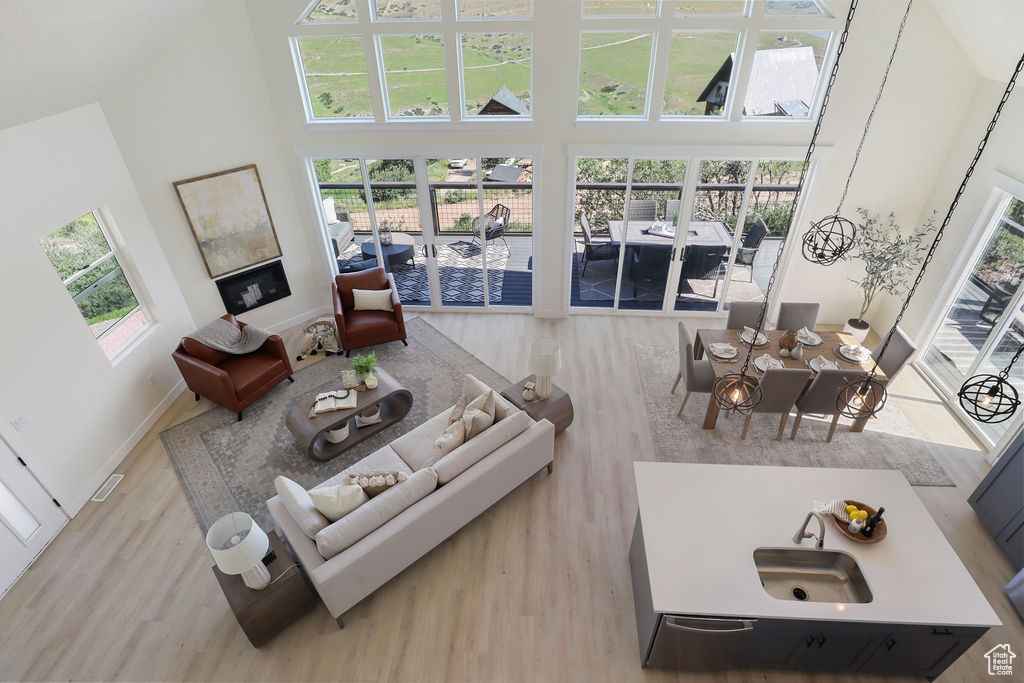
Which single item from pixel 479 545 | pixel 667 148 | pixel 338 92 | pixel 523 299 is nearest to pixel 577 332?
pixel 523 299

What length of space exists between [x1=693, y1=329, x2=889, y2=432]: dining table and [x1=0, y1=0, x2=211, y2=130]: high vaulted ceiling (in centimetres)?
620

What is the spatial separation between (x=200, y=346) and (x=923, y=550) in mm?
6980

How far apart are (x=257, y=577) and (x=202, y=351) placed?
11.0ft

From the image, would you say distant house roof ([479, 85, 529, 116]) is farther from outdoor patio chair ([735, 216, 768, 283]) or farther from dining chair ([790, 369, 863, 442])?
dining chair ([790, 369, 863, 442])

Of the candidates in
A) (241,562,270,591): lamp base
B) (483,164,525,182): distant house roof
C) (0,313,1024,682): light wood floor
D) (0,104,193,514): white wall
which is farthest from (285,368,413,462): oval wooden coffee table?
(483,164,525,182): distant house roof

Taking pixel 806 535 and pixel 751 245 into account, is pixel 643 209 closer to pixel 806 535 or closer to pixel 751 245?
pixel 751 245

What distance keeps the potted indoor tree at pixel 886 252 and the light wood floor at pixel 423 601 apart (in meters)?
2.24

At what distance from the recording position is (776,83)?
6309mm

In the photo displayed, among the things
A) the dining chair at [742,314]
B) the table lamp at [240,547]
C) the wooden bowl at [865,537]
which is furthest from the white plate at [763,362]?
the table lamp at [240,547]

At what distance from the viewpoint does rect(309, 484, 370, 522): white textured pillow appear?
4.05 meters

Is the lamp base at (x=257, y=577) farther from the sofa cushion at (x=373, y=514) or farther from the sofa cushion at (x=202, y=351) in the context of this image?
the sofa cushion at (x=202, y=351)

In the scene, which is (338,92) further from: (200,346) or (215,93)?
(200,346)

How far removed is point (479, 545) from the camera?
4.79m

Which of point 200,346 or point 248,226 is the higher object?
point 248,226
